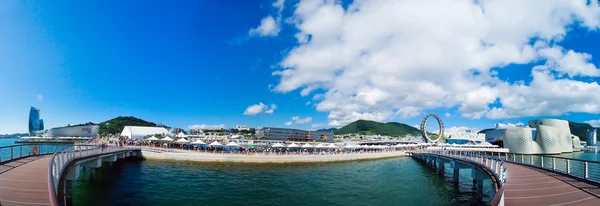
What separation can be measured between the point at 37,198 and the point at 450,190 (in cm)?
2804

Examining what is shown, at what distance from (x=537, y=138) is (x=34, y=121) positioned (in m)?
228

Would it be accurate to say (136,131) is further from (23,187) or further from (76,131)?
(23,187)

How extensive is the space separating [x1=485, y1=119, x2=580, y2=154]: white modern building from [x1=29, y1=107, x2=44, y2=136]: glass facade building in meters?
216

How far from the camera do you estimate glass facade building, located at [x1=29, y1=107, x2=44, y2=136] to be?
14450cm

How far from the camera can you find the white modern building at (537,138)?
88750 millimetres

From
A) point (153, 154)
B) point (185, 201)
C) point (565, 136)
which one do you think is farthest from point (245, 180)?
point (565, 136)

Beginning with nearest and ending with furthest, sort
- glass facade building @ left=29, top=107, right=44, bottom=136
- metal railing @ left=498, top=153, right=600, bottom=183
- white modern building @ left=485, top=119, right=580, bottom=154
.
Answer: metal railing @ left=498, top=153, right=600, bottom=183 → white modern building @ left=485, top=119, right=580, bottom=154 → glass facade building @ left=29, top=107, right=44, bottom=136

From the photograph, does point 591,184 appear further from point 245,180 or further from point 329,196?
point 245,180

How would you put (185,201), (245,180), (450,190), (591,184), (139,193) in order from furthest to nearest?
(245,180) → (450,190) → (139,193) → (185,201) → (591,184)

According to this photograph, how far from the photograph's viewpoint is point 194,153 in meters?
42.5

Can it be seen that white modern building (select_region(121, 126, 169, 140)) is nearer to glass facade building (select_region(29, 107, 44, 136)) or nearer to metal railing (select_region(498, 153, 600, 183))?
metal railing (select_region(498, 153, 600, 183))

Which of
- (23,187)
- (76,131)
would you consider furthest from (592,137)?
(76,131)

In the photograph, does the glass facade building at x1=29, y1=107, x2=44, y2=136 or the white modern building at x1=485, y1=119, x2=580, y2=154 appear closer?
the white modern building at x1=485, y1=119, x2=580, y2=154

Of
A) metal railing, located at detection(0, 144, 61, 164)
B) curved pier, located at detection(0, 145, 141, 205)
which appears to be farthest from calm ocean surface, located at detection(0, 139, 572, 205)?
metal railing, located at detection(0, 144, 61, 164)
